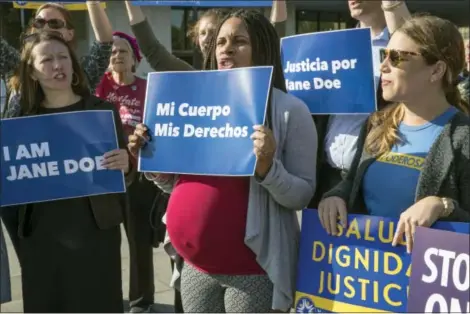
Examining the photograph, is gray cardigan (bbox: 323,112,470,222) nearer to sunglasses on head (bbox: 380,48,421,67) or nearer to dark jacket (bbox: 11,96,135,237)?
sunglasses on head (bbox: 380,48,421,67)

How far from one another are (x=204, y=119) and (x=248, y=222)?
0.45m

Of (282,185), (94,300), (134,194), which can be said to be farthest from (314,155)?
(134,194)

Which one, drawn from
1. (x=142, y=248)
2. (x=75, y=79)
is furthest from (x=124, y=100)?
(x=75, y=79)

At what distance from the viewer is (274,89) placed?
2.23 metres

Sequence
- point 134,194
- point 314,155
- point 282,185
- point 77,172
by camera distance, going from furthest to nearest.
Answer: point 134,194, point 77,172, point 314,155, point 282,185

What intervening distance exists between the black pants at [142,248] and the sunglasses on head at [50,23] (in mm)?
1309

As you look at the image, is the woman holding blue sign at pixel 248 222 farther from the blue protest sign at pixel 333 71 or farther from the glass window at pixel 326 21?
the glass window at pixel 326 21

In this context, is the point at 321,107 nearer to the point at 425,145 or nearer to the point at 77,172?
the point at 425,145

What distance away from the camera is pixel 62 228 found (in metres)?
2.53

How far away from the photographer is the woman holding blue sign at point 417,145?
5.98 feet

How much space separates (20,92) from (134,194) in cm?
148

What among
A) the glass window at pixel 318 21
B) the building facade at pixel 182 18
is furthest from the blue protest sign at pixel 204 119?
the glass window at pixel 318 21

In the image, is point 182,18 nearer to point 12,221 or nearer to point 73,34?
point 73,34

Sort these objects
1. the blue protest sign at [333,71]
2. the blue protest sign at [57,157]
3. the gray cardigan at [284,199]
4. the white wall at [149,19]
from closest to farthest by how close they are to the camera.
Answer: the gray cardigan at [284,199]
the blue protest sign at [57,157]
the blue protest sign at [333,71]
the white wall at [149,19]
